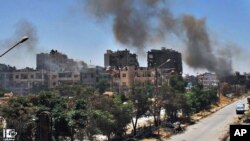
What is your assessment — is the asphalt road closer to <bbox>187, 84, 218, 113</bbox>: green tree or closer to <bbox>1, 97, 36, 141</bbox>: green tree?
<bbox>187, 84, 218, 113</bbox>: green tree

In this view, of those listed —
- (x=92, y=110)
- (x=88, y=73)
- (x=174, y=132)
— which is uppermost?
(x=88, y=73)

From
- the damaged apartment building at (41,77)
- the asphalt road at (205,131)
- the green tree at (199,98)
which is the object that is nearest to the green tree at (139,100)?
the asphalt road at (205,131)

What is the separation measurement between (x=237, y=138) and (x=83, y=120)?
29.5m

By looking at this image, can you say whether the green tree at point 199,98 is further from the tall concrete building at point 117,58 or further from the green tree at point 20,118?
the tall concrete building at point 117,58

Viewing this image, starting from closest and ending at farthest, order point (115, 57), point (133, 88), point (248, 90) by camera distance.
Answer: point (133, 88)
point (115, 57)
point (248, 90)

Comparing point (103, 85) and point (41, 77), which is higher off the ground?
point (41, 77)

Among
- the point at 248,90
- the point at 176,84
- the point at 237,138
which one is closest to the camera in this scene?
the point at 237,138

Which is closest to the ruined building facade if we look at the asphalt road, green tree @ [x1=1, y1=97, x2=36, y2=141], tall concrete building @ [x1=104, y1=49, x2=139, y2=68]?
tall concrete building @ [x1=104, y1=49, x2=139, y2=68]

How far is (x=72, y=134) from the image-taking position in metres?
33.9

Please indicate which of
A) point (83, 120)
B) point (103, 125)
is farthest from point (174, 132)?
point (83, 120)

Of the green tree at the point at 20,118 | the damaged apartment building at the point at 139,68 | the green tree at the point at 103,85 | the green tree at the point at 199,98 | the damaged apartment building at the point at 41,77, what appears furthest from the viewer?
the damaged apartment building at the point at 41,77

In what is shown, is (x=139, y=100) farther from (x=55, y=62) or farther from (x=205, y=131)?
(x=55, y=62)

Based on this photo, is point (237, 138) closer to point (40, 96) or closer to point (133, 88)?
point (40, 96)

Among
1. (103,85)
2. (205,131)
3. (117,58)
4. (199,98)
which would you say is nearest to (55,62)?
(117,58)
